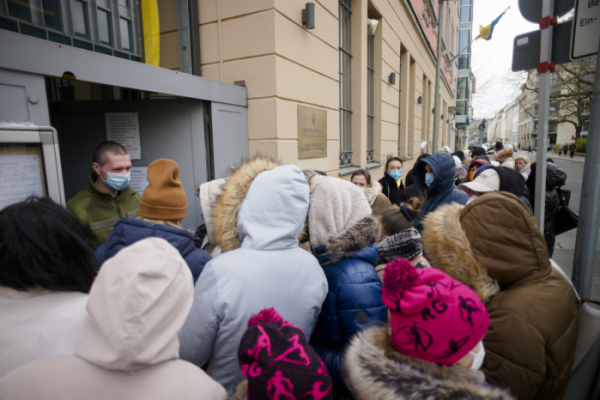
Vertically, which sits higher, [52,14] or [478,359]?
[52,14]

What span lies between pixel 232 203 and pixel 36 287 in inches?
31.6

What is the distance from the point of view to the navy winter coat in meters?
1.40

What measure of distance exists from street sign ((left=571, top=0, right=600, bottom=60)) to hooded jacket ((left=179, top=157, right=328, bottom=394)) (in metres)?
2.10

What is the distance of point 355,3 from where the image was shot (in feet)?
19.7

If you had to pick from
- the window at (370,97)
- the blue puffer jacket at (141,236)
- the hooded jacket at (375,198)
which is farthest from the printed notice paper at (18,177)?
the window at (370,97)

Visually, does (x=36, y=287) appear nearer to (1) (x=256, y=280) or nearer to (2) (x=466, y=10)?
(1) (x=256, y=280)

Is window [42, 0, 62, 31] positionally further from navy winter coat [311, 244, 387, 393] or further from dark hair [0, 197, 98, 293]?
navy winter coat [311, 244, 387, 393]

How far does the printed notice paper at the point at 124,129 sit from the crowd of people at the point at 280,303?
5.27 ft

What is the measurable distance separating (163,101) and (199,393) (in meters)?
2.87

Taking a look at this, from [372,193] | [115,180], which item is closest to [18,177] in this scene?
[115,180]

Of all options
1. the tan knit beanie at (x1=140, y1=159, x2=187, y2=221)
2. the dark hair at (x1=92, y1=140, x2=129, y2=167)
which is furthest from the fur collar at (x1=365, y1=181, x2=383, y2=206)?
the dark hair at (x1=92, y1=140, x2=129, y2=167)

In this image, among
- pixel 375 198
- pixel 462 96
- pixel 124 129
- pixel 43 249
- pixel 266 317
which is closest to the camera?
pixel 266 317

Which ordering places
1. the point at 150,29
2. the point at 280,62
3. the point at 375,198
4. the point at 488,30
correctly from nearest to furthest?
the point at 150,29, the point at 280,62, the point at 375,198, the point at 488,30

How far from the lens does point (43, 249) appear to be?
108 cm
